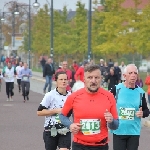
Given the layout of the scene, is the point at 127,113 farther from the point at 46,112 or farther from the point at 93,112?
the point at 93,112

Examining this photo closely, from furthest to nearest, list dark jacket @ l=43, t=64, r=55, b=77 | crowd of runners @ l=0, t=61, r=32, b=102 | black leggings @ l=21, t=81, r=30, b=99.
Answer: dark jacket @ l=43, t=64, r=55, b=77 < crowd of runners @ l=0, t=61, r=32, b=102 < black leggings @ l=21, t=81, r=30, b=99

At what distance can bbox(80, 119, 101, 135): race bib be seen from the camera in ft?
24.6

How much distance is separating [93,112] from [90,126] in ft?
0.52

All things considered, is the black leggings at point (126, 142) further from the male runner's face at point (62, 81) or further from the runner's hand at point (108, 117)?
the runner's hand at point (108, 117)

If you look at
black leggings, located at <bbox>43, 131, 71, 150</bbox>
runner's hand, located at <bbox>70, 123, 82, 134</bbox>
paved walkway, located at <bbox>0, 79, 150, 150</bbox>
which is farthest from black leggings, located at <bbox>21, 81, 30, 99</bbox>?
runner's hand, located at <bbox>70, 123, 82, 134</bbox>

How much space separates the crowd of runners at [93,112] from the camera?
7.54 m

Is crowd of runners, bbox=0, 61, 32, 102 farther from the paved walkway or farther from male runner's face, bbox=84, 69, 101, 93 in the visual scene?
male runner's face, bbox=84, 69, 101, 93

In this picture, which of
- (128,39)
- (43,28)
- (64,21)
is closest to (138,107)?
(128,39)

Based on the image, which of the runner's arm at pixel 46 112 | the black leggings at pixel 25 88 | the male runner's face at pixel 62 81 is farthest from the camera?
the black leggings at pixel 25 88

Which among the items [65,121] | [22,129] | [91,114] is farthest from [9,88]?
[91,114]

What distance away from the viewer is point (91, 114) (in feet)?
24.7

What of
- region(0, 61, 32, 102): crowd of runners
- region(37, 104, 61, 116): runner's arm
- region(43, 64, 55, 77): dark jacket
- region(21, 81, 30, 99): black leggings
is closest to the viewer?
region(37, 104, 61, 116): runner's arm

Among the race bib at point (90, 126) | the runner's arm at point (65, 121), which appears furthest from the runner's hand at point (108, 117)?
the runner's arm at point (65, 121)

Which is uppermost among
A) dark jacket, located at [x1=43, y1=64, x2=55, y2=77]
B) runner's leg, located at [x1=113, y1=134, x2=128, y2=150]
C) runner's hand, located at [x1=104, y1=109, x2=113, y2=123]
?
runner's hand, located at [x1=104, y1=109, x2=113, y2=123]
